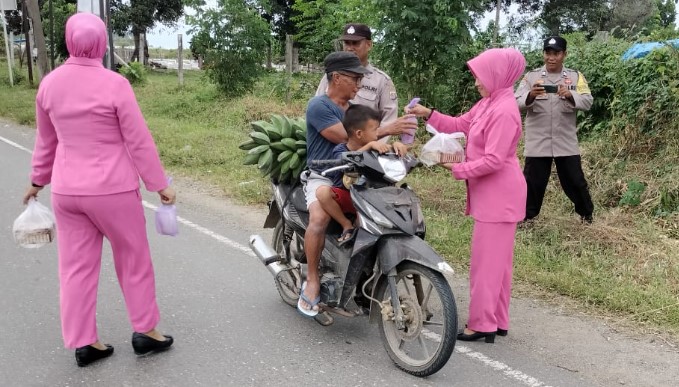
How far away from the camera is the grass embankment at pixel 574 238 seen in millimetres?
4617

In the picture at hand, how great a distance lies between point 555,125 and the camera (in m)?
6.07

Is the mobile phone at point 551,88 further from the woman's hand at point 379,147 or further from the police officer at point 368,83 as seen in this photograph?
the woman's hand at point 379,147

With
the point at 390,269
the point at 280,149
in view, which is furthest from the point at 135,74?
the point at 390,269

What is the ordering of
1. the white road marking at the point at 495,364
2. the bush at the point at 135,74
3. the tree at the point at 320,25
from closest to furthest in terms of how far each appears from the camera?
1. the white road marking at the point at 495,364
2. the tree at the point at 320,25
3. the bush at the point at 135,74

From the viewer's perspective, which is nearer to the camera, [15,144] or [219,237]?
[219,237]

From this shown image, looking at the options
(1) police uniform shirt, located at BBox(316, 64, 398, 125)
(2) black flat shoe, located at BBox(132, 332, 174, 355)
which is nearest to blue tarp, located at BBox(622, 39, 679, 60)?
(1) police uniform shirt, located at BBox(316, 64, 398, 125)

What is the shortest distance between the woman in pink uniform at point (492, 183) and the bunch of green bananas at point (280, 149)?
2.71ft

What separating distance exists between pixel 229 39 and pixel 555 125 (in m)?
10.3

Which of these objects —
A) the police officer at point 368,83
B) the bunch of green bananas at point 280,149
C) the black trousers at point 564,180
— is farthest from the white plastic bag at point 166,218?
the black trousers at point 564,180

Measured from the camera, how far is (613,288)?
186 inches

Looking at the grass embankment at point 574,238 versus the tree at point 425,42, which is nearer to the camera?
the grass embankment at point 574,238

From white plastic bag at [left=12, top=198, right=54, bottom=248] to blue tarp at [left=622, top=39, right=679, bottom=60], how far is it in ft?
21.5

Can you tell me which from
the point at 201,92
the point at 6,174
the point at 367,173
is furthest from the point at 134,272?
the point at 201,92

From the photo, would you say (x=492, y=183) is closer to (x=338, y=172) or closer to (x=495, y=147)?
(x=495, y=147)
